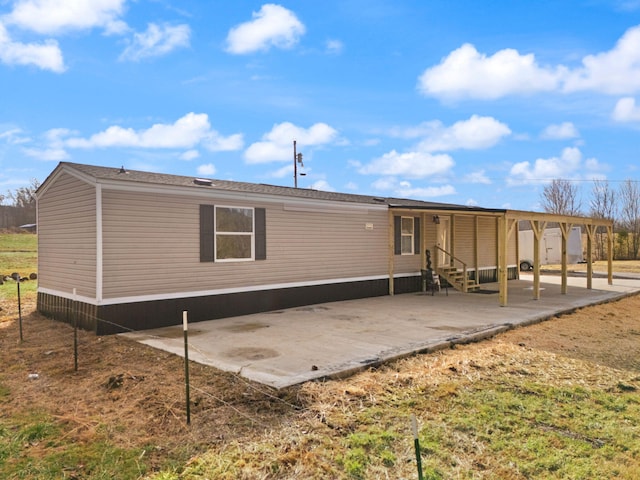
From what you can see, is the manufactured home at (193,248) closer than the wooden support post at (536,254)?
Yes

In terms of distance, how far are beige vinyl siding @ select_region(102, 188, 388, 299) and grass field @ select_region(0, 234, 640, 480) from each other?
190 cm

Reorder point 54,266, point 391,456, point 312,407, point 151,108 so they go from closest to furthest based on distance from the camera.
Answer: point 391,456
point 312,407
point 54,266
point 151,108

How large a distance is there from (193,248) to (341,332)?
127 inches

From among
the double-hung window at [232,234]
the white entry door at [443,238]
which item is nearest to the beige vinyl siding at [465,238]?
the white entry door at [443,238]

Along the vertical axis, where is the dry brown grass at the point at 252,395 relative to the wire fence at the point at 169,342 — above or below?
below

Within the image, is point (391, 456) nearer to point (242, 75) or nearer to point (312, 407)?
point (312, 407)

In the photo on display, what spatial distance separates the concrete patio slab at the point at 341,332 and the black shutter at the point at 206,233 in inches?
49.7

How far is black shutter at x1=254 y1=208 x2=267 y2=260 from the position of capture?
29.9ft

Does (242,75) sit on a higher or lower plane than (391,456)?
higher

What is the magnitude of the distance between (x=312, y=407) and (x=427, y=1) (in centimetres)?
816

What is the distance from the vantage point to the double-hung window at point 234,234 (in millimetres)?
8602

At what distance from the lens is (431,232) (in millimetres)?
13531

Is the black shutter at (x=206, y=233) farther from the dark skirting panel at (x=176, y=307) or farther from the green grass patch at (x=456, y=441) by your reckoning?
the green grass patch at (x=456, y=441)

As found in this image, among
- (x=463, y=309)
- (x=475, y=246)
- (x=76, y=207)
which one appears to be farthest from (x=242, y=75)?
(x=475, y=246)
